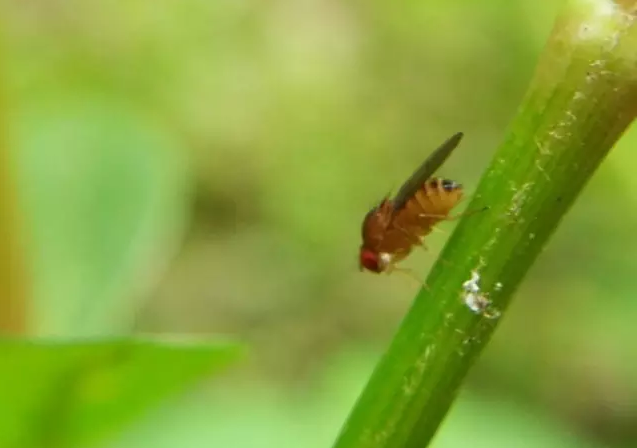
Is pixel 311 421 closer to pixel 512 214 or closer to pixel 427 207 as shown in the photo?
pixel 427 207

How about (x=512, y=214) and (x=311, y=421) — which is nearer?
(x=512, y=214)

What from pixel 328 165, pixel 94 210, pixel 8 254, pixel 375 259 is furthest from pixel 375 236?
pixel 328 165

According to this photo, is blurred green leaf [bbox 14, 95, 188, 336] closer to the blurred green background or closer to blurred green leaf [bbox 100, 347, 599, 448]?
blurred green leaf [bbox 100, 347, 599, 448]

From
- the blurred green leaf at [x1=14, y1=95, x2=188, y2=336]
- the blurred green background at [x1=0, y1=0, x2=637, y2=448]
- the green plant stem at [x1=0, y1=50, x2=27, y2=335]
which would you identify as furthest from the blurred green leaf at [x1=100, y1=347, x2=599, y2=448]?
the green plant stem at [x1=0, y1=50, x2=27, y2=335]

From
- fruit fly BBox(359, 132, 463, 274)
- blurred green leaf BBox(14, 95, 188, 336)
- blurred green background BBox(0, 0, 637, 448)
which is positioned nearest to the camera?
fruit fly BBox(359, 132, 463, 274)

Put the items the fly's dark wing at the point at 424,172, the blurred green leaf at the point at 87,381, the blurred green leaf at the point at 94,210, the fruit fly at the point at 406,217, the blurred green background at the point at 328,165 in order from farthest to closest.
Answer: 1. the blurred green background at the point at 328,165
2. the blurred green leaf at the point at 94,210
3. the fruit fly at the point at 406,217
4. the fly's dark wing at the point at 424,172
5. the blurred green leaf at the point at 87,381

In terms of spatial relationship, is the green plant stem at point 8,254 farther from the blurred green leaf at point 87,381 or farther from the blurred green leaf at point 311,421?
the blurred green leaf at point 311,421

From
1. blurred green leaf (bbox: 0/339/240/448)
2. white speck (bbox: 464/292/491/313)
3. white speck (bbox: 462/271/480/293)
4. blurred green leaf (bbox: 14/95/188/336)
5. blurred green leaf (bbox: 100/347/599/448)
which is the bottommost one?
blurred green leaf (bbox: 100/347/599/448)

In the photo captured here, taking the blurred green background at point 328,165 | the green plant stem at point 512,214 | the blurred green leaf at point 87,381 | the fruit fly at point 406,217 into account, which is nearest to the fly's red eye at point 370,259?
the fruit fly at point 406,217
